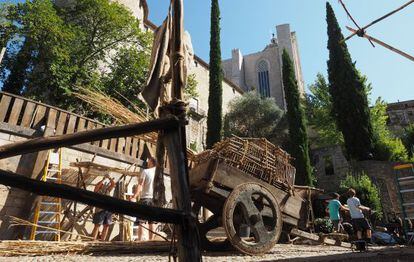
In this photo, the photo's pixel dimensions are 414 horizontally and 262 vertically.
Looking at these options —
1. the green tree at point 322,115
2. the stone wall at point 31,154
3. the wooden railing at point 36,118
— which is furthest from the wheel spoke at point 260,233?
the green tree at point 322,115

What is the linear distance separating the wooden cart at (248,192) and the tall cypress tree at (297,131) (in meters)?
17.6

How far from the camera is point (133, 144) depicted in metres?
10.3

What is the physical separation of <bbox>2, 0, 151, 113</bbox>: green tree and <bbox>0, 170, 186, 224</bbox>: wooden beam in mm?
14096

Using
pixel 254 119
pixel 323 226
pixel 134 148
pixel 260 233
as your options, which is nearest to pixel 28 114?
pixel 134 148

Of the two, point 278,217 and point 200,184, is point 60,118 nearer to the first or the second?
point 200,184

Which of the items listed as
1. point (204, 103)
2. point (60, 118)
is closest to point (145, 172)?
point (60, 118)

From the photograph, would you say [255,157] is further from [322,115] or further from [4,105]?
[322,115]

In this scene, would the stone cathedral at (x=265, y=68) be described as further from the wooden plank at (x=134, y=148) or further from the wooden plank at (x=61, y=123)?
the wooden plank at (x=61, y=123)

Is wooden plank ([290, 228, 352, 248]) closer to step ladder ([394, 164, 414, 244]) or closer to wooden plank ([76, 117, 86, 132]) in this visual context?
step ladder ([394, 164, 414, 244])

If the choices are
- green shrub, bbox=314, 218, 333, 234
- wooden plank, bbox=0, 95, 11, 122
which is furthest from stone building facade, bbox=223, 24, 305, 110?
wooden plank, bbox=0, 95, 11, 122

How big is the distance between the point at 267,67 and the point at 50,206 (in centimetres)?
4639

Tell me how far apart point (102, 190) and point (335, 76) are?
76.6 feet

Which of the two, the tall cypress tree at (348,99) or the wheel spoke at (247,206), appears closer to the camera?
the wheel spoke at (247,206)

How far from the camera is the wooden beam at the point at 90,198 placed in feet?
4.25
